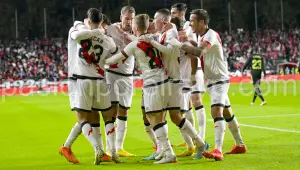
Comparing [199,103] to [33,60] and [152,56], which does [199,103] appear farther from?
[33,60]

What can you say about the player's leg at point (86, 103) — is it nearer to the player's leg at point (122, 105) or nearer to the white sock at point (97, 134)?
the white sock at point (97, 134)

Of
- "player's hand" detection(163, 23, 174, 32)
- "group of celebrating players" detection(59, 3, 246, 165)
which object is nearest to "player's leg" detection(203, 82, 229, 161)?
"group of celebrating players" detection(59, 3, 246, 165)

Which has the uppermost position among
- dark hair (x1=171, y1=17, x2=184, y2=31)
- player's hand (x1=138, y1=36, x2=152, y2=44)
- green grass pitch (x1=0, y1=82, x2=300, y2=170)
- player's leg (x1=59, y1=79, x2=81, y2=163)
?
dark hair (x1=171, y1=17, x2=184, y2=31)

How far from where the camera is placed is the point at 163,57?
30.4 feet

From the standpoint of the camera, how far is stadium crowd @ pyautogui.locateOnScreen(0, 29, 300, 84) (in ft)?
154

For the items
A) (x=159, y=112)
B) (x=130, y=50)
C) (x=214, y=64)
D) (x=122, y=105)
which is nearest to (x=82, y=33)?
(x=130, y=50)

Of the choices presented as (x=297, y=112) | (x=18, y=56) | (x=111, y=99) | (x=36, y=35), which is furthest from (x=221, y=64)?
(x=36, y=35)

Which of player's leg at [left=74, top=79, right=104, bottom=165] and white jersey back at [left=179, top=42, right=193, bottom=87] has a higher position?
white jersey back at [left=179, top=42, right=193, bottom=87]

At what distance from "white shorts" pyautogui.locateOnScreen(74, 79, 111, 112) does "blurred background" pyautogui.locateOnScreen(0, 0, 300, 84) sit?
118ft

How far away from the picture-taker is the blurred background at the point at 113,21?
4894 centimetres

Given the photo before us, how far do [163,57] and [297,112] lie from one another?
32.0 feet

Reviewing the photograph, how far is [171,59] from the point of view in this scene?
9.27m

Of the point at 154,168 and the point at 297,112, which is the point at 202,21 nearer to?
the point at 154,168

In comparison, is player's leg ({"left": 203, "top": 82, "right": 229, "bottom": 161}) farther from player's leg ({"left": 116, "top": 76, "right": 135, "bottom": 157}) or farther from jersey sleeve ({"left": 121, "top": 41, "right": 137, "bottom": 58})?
player's leg ({"left": 116, "top": 76, "right": 135, "bottom": 157})
